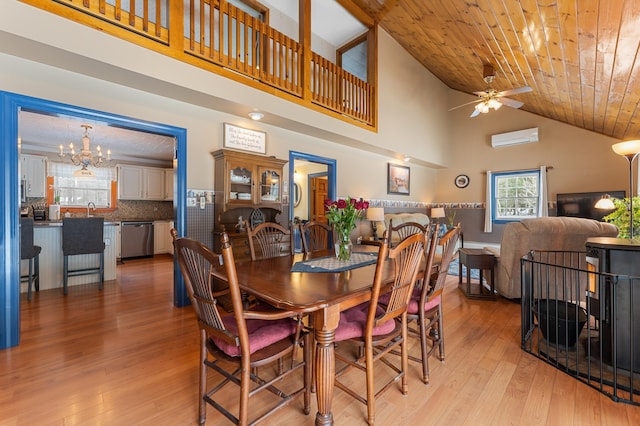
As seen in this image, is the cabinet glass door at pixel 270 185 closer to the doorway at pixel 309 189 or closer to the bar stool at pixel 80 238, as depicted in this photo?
the bar stool at pixel 80 238

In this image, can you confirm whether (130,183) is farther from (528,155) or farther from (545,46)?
(528,155)

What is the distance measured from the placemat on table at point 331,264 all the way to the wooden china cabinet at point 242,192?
1485mm

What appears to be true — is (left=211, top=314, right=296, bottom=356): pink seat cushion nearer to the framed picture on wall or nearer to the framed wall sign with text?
the framed wall sign with text

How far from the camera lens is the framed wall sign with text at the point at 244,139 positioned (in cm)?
358

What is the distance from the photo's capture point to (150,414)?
1.52m

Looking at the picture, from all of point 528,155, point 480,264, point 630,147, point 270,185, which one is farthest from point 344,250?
point 528,155

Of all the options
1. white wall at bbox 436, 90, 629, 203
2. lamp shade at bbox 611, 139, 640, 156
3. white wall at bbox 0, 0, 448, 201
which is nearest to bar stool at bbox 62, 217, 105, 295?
white wall at bbox 0, 0, 448, 201

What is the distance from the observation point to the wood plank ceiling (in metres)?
2.39

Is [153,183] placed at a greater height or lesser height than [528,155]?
lesser

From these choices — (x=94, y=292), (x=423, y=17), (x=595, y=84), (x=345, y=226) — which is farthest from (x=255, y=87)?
(x=595, y=84)

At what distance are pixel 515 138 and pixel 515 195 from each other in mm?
1352

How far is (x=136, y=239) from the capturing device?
619 centimetres

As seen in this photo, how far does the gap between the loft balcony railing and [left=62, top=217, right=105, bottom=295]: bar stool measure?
251 centimetres

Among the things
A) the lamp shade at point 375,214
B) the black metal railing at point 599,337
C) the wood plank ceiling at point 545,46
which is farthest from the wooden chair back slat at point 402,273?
the lamp shade at point 375,214
